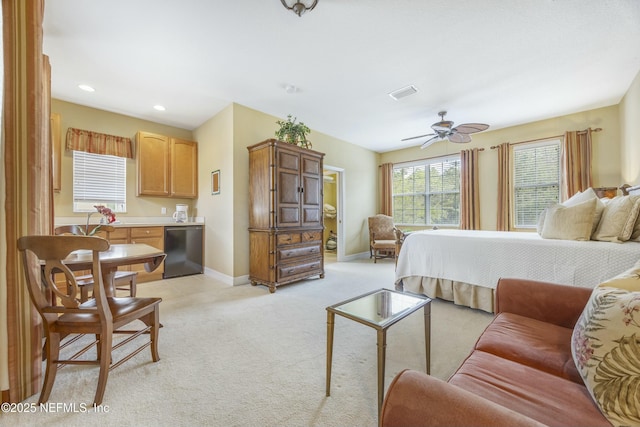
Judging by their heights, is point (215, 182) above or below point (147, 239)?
above

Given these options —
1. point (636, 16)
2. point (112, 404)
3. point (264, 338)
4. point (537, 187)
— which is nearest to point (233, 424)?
point (112, 404)

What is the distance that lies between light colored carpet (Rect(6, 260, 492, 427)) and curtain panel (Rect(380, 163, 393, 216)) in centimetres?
359

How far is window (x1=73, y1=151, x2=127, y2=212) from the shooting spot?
3.78 meters

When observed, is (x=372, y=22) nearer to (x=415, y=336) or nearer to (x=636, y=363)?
(x=636, y=363)

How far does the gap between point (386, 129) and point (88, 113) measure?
A: 16.1ft

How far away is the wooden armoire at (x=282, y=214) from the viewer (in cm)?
346

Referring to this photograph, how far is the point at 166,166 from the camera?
4.31m

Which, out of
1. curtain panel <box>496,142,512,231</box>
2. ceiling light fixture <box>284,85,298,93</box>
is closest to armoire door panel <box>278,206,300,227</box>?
ceiling light fixture <box>284,85,298,93</box>

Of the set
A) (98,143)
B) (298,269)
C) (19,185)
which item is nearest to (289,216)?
(298,269)

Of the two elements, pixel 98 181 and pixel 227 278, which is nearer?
pixel 227 278

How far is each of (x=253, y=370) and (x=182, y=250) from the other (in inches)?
121

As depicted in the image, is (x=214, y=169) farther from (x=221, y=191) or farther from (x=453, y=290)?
(x=453, y=290)

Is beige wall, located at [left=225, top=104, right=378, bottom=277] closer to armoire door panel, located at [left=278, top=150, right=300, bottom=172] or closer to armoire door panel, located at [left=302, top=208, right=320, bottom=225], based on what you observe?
armoire door panel, located at [left=278, top=150, right=300, bottom=172]

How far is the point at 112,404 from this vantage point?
1.38 metres
